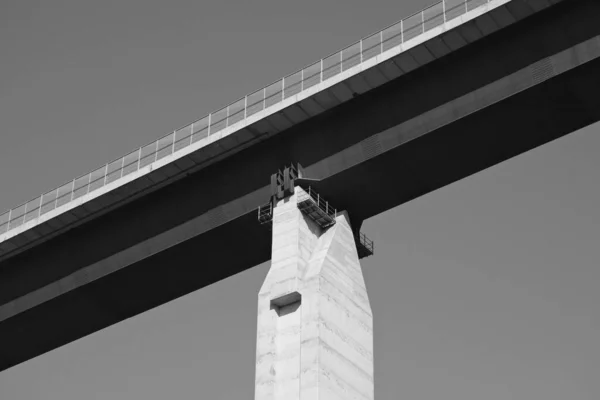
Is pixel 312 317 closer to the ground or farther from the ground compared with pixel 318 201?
closer to the ground

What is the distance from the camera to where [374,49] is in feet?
165

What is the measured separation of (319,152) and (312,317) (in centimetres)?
852

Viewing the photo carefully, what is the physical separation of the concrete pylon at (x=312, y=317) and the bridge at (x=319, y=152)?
8.61ft

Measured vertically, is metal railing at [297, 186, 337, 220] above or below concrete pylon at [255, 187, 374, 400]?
above

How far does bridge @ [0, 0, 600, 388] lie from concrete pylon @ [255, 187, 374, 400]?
2623 mm

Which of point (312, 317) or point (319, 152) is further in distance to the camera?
point (319, 152)

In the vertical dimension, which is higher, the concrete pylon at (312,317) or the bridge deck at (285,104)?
the bridge deck at (285,104)

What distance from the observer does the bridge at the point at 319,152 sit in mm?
47438

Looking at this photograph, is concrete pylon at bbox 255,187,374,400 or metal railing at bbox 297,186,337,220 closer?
concrete pylon at bbox 255,187,374,400

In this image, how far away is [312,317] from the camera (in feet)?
154

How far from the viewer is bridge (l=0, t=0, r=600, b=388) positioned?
47.4 meters

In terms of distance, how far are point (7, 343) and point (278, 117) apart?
2229 centimetres

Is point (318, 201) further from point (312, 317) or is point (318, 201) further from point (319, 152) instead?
point (312, 317)

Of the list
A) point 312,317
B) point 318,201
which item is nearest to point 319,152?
point 318,201
